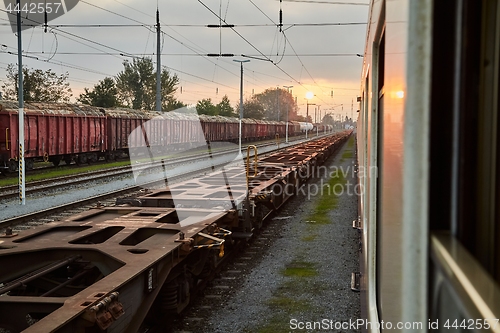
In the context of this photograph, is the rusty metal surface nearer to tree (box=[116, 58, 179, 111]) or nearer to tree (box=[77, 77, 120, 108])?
tree (box=[77, 77, 120, 108])

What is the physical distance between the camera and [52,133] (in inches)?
805

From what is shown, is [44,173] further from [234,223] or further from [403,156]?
[403,156]

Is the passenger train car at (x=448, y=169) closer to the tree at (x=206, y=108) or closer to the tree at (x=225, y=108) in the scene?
the tree at (x=206, y=108)

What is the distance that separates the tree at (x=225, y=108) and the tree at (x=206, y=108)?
5.70 feet

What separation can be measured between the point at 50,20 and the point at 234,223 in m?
14.6

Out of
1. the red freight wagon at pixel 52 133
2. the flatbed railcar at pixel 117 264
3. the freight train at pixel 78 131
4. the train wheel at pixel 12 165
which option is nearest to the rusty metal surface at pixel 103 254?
the flatbed railcar at pixel 117 264

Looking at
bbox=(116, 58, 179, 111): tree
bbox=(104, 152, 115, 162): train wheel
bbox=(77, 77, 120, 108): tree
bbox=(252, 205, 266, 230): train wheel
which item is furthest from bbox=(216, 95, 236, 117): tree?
bbox=(252, 205, 266, 230): train wheel

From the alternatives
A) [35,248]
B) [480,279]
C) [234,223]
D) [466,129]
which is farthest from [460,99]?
[234,223]

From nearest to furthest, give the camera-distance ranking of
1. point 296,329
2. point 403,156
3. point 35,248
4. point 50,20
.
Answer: point 403,156
point 35,248
point 296,329
point 50,20

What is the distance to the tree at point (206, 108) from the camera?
208ft

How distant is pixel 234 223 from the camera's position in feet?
22.8

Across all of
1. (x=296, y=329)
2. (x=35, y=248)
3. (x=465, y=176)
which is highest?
(x=465, y=176)

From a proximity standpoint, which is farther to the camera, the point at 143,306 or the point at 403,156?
the point at 143,306

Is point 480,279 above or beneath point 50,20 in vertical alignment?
beneath
